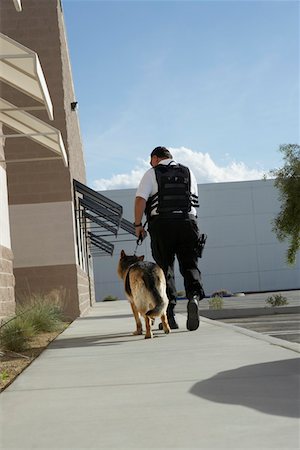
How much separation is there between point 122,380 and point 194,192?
3.62 meters

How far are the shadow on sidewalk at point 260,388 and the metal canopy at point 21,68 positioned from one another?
4.33 m

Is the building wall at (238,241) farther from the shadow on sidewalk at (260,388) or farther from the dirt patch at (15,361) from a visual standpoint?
the shadow on sidewalk at (260,388)

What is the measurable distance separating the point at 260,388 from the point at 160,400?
0.58m

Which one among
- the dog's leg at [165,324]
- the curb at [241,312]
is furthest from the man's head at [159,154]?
the curb at [241,312]

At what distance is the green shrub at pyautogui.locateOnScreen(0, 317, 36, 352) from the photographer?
7.90 meters

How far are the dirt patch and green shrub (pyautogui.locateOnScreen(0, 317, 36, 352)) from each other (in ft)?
0.34

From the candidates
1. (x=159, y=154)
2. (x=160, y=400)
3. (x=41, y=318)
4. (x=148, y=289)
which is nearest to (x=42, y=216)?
(x=41, y=318)

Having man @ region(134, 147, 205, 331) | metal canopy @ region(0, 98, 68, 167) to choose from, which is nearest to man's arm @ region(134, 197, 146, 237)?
man @ region(134, 147, 205, 331)

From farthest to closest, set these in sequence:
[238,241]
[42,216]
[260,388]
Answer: [238,241] → [42,216] → [260,388]

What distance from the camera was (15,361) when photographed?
6.94 metres

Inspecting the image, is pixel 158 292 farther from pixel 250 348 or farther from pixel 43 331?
pixel 43 331

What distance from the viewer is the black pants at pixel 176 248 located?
7598mm

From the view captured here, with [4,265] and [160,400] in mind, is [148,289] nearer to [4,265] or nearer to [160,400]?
[160,400]

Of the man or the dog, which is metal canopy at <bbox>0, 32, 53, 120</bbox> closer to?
the man
